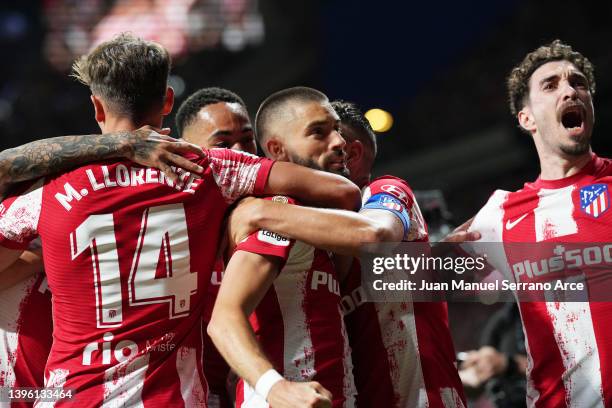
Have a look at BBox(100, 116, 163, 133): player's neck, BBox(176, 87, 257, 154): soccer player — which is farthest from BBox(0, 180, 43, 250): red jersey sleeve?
BBox(176, 87, 257, 154): soccer player

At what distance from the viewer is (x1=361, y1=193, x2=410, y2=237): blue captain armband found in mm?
2916

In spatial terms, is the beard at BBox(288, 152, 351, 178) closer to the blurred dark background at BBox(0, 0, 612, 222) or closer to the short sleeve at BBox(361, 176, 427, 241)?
the short sleeve at BBox(361, 176, 427, 241)

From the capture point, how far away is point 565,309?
3.44 meters

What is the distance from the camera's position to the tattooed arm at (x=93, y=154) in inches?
106

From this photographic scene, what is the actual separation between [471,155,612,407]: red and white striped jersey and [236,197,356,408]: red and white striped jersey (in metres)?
1.02

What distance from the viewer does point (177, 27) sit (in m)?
15.7

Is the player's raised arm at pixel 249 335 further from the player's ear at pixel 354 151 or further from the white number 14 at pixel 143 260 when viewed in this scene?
the player's ear at pixel 354 151

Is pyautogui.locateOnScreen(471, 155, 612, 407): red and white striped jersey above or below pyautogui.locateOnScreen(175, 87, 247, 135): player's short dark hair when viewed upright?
below

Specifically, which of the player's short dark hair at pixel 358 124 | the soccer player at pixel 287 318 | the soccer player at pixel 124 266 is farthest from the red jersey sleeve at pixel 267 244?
the player's short dark hair at pixel 358 124

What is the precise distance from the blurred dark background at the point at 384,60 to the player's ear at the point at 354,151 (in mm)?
7175

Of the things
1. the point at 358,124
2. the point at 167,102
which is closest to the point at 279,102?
the point at 358,124

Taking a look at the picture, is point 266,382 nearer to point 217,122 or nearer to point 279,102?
point 279,102

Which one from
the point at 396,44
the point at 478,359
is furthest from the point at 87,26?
the point at 478,359

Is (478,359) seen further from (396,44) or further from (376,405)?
(396,44)
